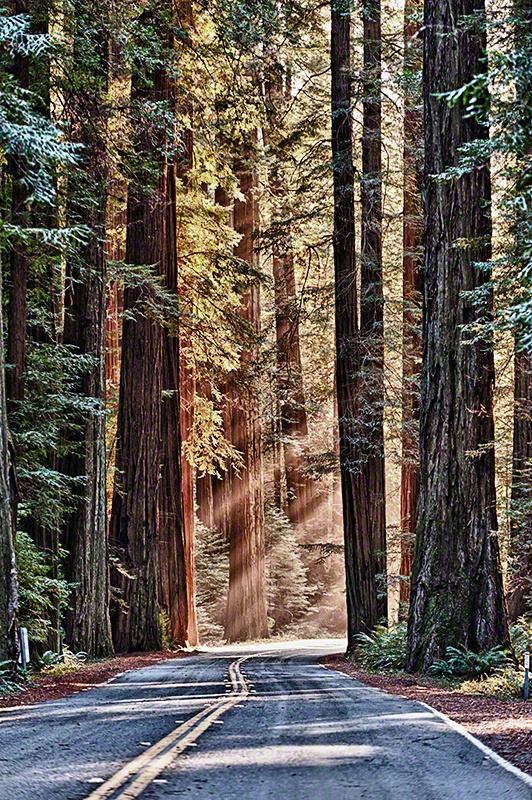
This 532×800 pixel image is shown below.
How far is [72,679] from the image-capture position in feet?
43.1

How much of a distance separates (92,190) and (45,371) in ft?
10.2

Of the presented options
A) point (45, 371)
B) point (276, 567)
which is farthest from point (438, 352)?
point (276, 567)

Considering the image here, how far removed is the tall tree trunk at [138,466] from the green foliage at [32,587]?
16.9ft

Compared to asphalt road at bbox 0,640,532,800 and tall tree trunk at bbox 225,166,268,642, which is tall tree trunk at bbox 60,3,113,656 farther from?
tall tree trunk at bbox 225,166,268,642

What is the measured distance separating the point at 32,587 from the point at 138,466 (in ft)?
22.7

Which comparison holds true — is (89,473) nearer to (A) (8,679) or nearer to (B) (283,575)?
(A) (8,679)

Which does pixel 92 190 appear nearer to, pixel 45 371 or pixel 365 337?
pixel 45 371

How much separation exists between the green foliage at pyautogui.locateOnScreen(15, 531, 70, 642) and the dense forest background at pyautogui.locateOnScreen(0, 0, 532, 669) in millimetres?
50

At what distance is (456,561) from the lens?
1314 centimetres

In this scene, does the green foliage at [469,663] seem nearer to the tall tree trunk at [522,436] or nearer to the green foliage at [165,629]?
the tall tree trunk at [522,436]

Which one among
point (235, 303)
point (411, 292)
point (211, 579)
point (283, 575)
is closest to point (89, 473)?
point (235, 303)

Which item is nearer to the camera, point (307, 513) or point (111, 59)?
point (111, 59)

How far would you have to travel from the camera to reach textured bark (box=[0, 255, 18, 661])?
1175 centimetres

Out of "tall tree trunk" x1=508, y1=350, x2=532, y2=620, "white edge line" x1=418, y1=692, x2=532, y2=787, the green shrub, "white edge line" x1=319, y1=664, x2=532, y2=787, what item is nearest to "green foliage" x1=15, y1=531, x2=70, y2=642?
the green shrub
